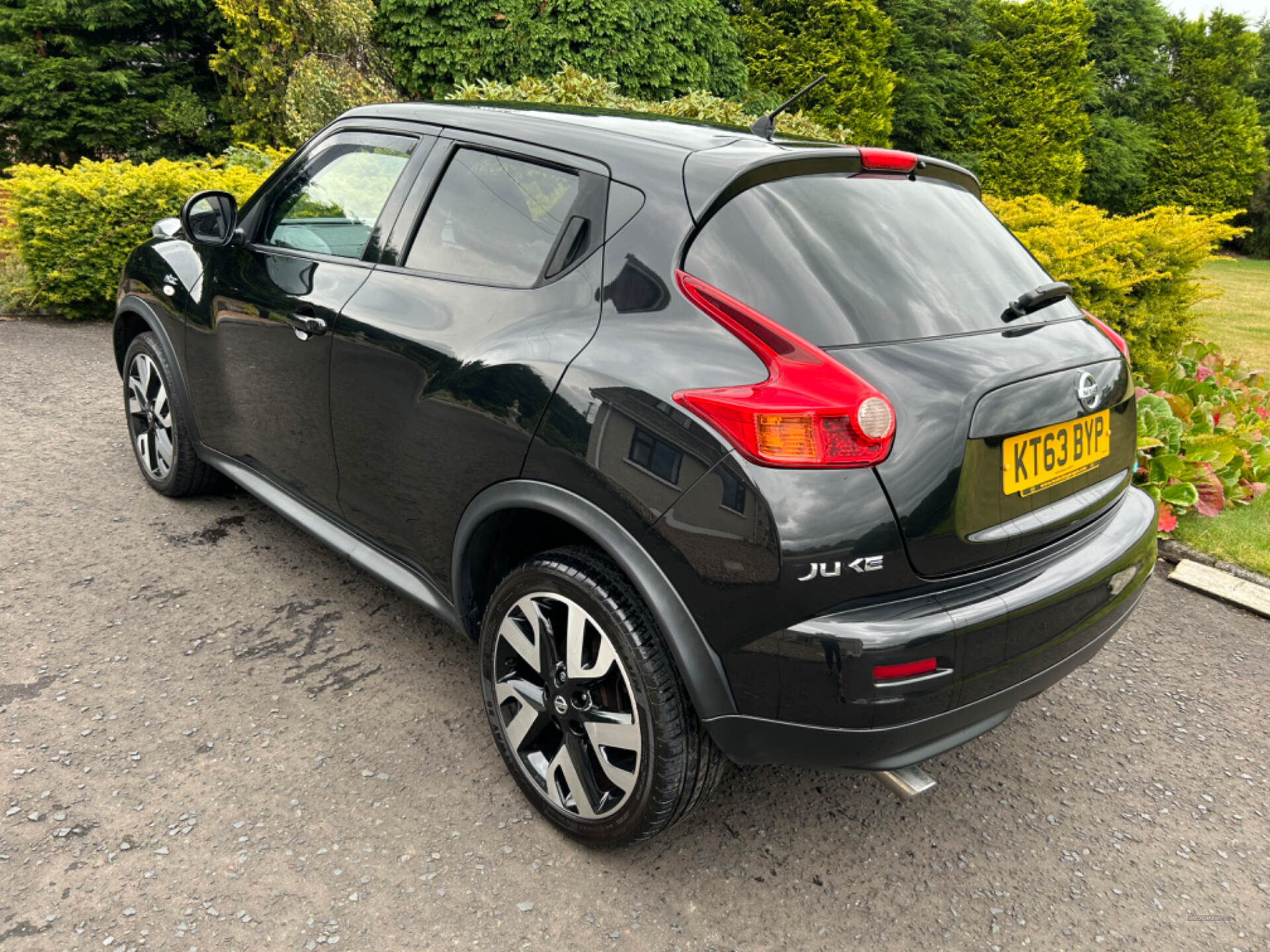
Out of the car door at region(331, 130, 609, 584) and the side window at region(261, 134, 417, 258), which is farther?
the side window at region(261, 134, 417, 258)

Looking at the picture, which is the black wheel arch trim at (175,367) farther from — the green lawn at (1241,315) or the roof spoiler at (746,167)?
the green lawn at (1241,315)

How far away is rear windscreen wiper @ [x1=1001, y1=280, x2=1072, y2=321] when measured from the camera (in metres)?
2.25

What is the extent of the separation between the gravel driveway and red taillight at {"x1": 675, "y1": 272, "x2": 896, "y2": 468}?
45.2 inches

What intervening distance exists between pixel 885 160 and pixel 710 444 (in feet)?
3.36

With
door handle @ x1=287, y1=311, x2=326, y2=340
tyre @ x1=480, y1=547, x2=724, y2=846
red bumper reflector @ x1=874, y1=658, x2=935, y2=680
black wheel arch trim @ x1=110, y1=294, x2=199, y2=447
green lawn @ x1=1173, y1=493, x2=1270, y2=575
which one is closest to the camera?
red bumper reflector @ x1=874, y1=658, x2=935, y2=680

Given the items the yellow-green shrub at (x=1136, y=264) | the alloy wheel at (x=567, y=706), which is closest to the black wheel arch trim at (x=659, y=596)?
the alloy wheel at (x=567, y=706)

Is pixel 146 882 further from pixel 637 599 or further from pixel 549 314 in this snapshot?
pixel 549 314

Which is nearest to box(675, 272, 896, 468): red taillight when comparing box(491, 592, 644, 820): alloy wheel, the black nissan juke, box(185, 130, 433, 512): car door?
the black nissan juke

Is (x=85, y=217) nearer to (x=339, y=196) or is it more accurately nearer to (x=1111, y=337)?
(x=339, y=196)

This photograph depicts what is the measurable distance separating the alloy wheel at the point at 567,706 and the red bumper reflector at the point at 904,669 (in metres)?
0.57

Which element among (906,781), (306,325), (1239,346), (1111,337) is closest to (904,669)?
(906,781)

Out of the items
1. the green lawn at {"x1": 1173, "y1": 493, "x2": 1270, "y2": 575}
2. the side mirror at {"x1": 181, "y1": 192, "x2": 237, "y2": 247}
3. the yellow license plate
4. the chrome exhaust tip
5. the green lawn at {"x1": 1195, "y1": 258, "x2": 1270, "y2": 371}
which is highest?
the side mirror at {"x1": 181, "y1": 192, "x2": 237, "y2": 247}

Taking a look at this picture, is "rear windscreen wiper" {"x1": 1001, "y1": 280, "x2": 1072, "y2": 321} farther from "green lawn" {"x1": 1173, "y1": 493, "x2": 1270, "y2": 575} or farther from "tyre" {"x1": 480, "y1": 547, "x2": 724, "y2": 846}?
"green lawn" {"x1": 1173, "y1": 493, "x2": 1270, "y2": 575}

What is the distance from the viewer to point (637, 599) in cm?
208
